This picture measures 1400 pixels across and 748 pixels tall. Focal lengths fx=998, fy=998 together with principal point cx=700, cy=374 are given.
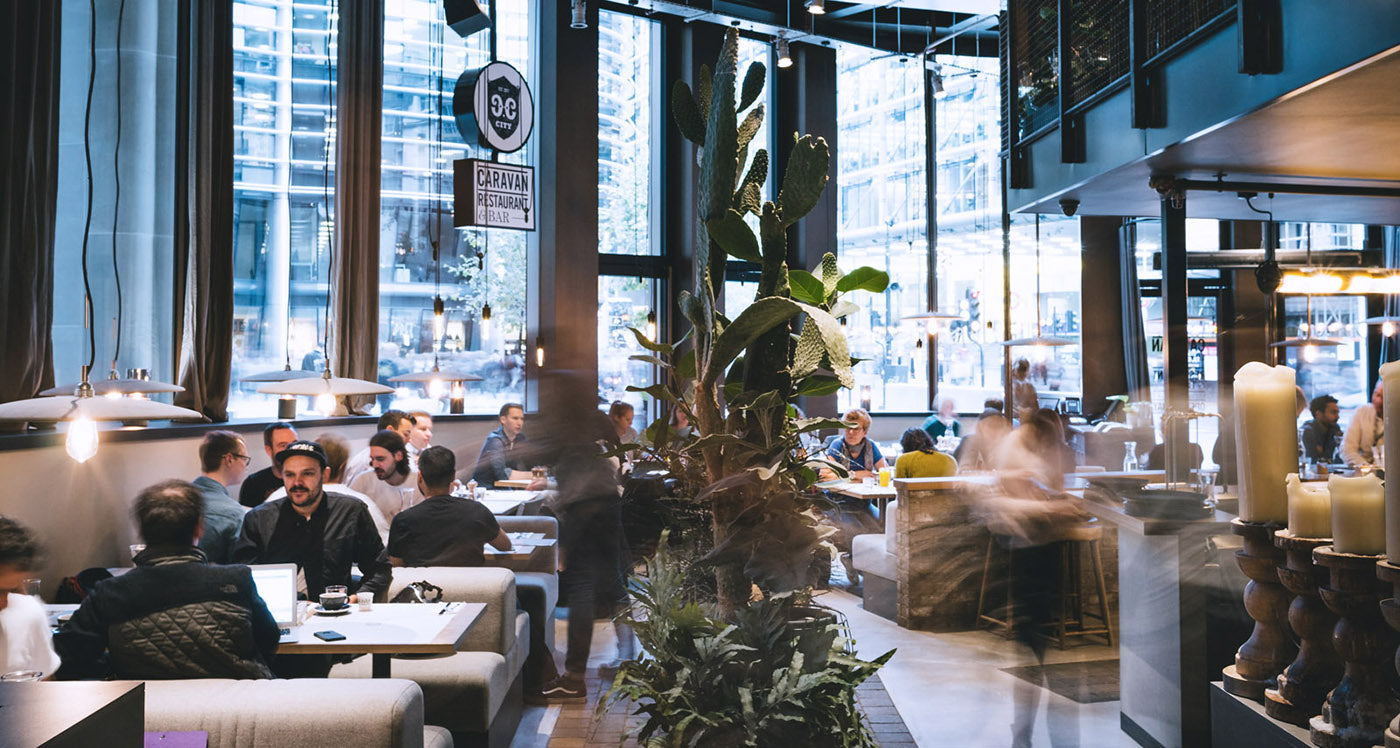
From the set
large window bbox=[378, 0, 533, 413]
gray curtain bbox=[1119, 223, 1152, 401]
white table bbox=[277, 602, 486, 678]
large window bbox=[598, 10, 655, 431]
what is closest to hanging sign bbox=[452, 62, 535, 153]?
large window bbox=[378, 0, 533, 413]

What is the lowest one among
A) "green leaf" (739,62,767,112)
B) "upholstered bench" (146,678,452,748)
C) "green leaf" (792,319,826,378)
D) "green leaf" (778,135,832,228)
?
"upholstered bench" (146,678,452,748)

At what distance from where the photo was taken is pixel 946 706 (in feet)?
16.7

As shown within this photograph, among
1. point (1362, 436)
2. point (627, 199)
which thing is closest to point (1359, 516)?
point (1362, 436)

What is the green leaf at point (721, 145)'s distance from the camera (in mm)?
2068

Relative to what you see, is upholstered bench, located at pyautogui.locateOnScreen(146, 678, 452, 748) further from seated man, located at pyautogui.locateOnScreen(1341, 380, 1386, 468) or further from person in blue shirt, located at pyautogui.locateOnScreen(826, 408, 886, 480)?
seated man, located at pyautogui.locateOnScreen(1341, 380, 1386, 468)

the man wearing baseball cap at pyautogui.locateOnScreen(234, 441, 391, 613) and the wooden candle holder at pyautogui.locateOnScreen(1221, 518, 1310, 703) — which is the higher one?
the wooden candle holder at pyautogui.locateOnScreen(1221, 518, 1310, 703)

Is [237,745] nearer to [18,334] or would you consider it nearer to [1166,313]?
[18,334]

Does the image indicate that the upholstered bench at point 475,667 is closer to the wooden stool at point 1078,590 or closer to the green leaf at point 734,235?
the green leaf at point 734,235

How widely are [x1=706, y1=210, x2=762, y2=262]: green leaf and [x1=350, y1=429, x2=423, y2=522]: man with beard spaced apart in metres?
4.18

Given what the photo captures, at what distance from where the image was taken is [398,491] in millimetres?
5957

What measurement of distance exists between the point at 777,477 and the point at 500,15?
31.4 feet

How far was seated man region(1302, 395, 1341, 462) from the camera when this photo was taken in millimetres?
8773

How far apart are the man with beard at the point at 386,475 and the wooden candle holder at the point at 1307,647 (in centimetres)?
521

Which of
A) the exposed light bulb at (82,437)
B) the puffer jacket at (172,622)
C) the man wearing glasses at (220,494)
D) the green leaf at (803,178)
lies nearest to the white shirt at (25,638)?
the puffer jacket at (172,622)
